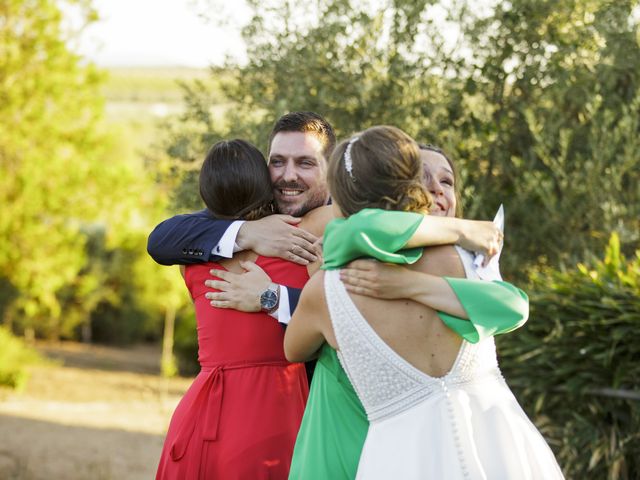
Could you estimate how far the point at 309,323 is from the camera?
274 cm

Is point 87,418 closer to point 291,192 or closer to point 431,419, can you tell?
point 291,192

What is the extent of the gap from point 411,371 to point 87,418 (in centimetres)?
905

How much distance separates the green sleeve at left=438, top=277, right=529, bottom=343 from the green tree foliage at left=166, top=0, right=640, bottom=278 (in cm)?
324

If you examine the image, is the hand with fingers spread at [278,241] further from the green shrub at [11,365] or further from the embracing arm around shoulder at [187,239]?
the green shrub at [11,365]

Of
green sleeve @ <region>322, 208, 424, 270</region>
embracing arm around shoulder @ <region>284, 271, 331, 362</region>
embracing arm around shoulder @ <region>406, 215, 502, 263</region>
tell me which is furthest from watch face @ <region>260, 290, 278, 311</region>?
embracing arm around shoulder @ <region>406, 215, 502, 263</region>

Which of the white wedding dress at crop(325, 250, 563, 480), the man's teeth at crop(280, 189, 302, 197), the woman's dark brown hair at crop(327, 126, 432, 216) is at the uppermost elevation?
the woman's dark brown hair at crop(327, 126, 432, 216)

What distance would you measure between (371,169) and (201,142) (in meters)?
4.19

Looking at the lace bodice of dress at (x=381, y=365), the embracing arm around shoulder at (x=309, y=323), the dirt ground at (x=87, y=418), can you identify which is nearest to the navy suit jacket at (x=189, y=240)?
the embracing arm around shoulder at (x=309, y=323)

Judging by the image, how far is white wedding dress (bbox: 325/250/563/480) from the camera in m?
2.59

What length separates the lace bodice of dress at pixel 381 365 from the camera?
103 inches

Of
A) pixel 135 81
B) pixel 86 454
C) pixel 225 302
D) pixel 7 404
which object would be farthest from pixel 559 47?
pixel 135 81

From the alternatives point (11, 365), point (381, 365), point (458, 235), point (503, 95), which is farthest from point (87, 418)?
point (458, 235)

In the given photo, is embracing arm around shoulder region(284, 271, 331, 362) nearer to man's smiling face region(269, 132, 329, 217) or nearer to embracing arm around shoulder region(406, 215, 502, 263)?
embracing arm around shoulder region(406, 215, 502, 263)

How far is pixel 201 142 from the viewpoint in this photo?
6625 mm
